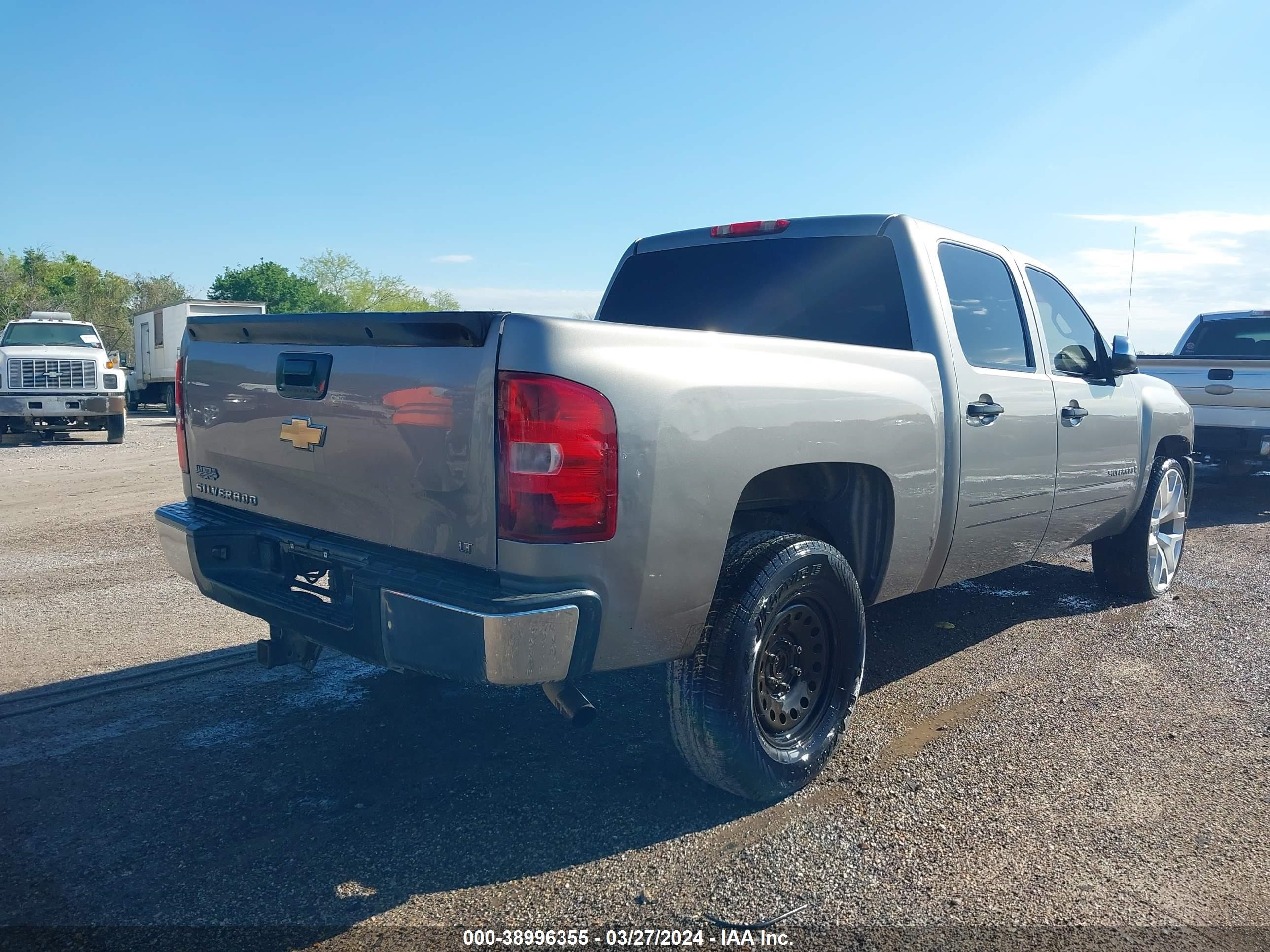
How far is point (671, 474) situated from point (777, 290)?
1.93 meters

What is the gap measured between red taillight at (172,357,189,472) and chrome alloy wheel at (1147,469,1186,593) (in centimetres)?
527

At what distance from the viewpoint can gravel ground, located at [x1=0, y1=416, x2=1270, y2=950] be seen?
2617 mm

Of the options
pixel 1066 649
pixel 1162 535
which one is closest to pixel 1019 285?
pixel 1066 649

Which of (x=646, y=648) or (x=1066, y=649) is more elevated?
(x=646, y=648)

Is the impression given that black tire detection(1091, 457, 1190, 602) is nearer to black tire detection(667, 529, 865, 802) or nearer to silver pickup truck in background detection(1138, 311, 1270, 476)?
black tire detection(667, 529, 865, 802)

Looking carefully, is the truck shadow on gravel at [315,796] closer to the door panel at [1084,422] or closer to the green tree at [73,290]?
the door panel at [1084,422]

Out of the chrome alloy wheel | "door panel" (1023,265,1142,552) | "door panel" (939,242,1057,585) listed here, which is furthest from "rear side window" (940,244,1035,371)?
the chrome alloy wheel

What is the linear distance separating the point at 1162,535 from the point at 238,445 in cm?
546

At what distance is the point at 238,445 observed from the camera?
3457mm

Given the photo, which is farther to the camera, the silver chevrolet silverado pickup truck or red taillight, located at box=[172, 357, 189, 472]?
red taillight, located at box=[172, 357, 189, 472]

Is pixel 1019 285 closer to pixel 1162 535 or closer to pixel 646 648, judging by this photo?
pixel 1162 535

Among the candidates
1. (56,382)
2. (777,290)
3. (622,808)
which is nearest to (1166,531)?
(777,290)

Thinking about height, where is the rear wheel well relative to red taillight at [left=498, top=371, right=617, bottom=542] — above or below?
below

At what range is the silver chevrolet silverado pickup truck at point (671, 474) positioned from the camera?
8.46 ft
